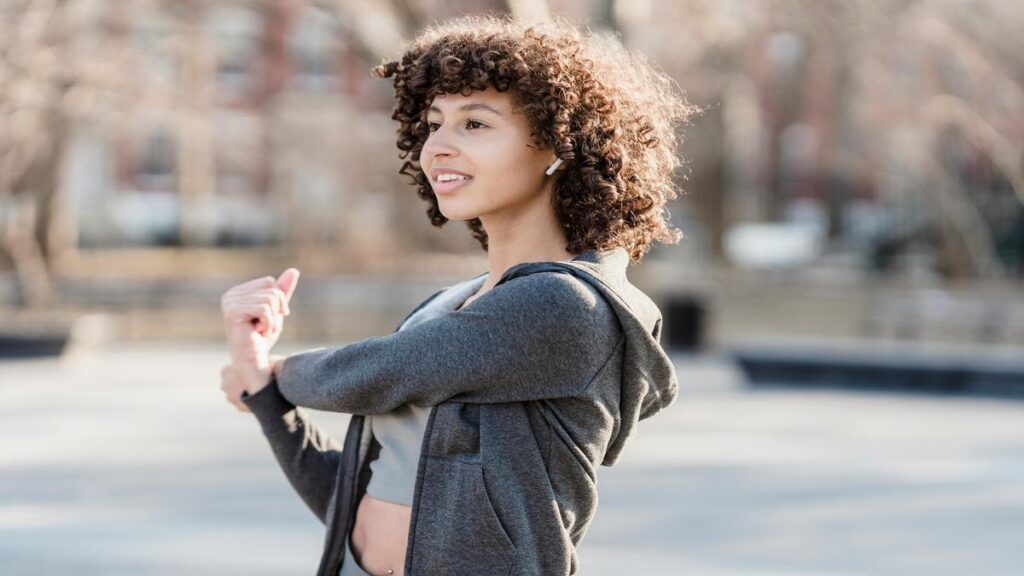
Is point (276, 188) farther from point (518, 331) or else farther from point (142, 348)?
point (518, 331)

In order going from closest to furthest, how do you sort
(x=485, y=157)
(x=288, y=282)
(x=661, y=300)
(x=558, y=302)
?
(x=558, y=302) → (x=485, y=157) → (x=288, y=282) → (x=661, y=300)

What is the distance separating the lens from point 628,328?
1.90m

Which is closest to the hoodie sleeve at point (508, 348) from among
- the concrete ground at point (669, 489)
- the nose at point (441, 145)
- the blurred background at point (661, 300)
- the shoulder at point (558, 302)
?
the shoulder at point (558, 302)

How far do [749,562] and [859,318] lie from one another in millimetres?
13454

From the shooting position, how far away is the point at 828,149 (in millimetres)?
23188

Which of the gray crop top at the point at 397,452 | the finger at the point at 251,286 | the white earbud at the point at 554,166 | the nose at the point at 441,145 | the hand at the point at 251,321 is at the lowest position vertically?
the gray crop top at the point at 397,452

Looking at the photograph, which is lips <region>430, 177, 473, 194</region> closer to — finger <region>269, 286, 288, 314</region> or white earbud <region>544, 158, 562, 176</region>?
white earbud <region>544, 158, 562, 176</region>

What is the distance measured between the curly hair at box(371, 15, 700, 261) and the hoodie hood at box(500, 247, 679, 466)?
75 millimetres

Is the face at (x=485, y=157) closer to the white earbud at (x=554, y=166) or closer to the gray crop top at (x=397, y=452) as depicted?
the white earbud at (x=554, y=166)

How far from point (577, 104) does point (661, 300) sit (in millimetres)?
12588

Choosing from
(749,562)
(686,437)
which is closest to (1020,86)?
(686,437)

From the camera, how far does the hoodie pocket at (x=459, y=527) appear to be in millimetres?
1856

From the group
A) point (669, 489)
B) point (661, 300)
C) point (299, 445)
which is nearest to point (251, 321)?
point (299, 445)

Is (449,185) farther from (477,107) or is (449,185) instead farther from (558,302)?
(558,302)
